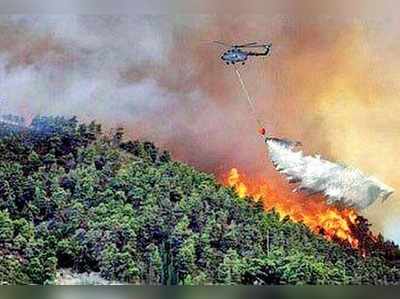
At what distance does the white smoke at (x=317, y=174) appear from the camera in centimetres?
365

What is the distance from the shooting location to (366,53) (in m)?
3.69

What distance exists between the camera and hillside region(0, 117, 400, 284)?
3621 mm

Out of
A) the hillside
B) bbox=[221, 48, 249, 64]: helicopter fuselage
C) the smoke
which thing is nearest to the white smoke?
the smoke

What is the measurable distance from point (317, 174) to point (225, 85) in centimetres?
59

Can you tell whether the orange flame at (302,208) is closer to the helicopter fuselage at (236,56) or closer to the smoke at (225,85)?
the smoke at (225,85)

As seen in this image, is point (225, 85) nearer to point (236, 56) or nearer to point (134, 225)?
point (236, 56)

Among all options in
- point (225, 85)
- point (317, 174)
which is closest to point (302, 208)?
point (317, 174)

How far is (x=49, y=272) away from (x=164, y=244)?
536 mm

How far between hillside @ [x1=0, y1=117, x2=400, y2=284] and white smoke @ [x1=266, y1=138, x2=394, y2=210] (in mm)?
196

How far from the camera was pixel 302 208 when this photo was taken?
367cm

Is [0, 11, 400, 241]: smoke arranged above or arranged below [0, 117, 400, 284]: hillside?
above

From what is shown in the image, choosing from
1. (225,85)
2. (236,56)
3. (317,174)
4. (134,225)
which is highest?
(236,56)

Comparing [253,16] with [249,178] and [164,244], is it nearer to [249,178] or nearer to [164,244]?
[249,178]

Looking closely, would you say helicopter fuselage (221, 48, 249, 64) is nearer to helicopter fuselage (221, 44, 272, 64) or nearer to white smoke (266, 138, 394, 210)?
helicopter fuselage (221, 44, 272, 64)
